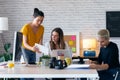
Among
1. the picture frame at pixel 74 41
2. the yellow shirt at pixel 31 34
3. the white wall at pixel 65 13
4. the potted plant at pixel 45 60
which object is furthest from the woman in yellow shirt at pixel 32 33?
the white wall at pixel 65 13

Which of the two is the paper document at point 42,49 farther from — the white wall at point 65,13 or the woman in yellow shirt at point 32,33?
the white wall at point 65,13

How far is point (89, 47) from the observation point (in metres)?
6.63

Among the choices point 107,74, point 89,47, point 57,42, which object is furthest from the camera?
point 89,47

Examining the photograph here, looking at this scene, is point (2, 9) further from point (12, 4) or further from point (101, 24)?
point (101, 24)

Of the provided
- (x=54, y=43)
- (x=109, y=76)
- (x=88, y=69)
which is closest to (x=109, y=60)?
(x=109, y=76)

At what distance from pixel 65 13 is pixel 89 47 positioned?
3.31 feet

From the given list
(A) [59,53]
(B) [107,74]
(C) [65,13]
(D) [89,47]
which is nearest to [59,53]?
(A) [59,53]

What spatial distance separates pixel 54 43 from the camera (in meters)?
4.15

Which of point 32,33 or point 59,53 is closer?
point 59,53

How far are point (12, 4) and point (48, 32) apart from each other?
1.11m

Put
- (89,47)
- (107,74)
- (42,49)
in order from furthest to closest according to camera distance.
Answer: (89,47) < (42,49) < (107,74)

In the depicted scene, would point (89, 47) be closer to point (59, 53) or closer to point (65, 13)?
point (65, 13)

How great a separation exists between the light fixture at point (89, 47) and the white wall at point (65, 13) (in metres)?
0.22

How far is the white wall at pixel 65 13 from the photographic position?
682cm
